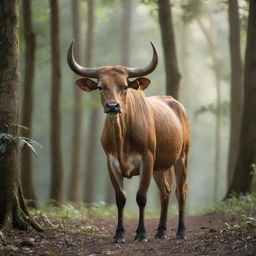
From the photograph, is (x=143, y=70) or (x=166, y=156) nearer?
(x=143, y=70)

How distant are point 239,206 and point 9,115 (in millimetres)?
6343

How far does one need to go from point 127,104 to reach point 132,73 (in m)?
0.55

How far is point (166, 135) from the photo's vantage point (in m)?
10.9

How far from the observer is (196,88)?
161 ft

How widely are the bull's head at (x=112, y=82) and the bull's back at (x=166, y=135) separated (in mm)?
968

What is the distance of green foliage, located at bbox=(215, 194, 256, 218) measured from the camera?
473 inches

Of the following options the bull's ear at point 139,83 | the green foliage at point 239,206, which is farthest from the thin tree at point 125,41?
the bull's ear at point 139,83

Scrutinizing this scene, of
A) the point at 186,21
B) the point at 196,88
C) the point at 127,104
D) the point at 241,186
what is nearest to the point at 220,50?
the point at 196,88

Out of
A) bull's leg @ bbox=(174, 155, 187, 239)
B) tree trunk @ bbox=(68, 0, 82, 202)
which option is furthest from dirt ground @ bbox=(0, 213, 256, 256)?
tree trunk @ bbox=(68, 0, 82, 202)

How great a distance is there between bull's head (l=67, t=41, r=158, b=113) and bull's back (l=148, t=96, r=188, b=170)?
3.18 feet

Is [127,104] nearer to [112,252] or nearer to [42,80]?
[112,252]

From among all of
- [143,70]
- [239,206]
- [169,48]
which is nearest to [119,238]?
[143,70]

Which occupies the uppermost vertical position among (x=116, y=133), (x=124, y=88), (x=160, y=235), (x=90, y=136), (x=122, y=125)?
(x=124, y=88)

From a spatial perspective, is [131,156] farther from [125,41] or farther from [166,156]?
[125,41]
